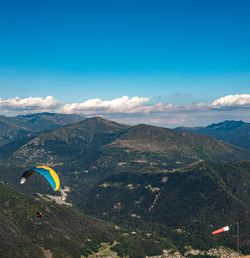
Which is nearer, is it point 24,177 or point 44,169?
point 24,177

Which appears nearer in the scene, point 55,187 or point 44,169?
point 55,187
